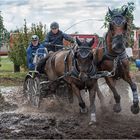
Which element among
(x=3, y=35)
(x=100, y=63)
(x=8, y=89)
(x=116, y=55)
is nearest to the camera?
(x=116, y=55)

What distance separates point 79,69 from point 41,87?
2693 millimetres

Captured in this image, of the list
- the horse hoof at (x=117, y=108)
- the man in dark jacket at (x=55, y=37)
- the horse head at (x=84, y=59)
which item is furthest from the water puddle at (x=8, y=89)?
the horse head at (x=84, y=59)

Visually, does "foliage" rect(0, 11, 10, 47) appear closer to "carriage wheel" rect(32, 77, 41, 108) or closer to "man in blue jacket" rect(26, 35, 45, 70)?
"man in blue jacket" rect(26, 35, 45, 70)

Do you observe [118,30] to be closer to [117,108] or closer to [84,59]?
[84,59]

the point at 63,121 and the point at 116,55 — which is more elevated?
the point at 116,55

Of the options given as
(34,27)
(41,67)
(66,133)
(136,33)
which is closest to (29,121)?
(66,133)

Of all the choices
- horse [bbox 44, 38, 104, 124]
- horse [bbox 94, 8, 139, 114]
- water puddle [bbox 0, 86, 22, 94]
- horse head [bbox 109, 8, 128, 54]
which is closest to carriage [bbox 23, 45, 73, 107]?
horse [bbox 44, 38, 104, 124]

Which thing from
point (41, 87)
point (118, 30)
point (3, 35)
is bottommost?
point (3, 35)

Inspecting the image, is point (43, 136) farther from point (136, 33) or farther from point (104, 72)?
point (136, 33)

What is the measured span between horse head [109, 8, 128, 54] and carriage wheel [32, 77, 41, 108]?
11.0ft

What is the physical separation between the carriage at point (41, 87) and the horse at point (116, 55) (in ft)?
5.15

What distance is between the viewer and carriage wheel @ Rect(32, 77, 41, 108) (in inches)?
598

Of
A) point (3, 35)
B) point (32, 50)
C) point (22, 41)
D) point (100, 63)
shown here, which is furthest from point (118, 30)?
point (3, 35)

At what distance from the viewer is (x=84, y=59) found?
39.6ft
